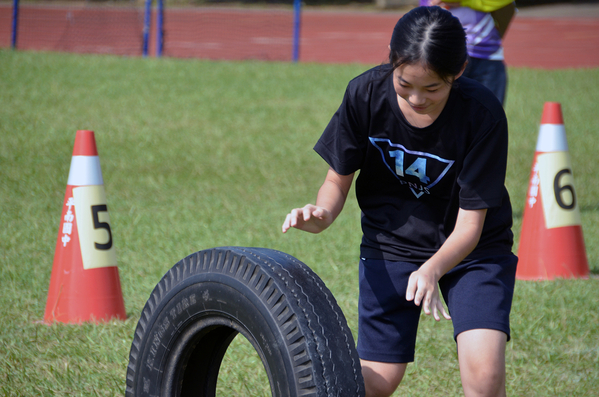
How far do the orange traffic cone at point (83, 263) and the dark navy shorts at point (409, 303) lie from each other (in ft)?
5.17

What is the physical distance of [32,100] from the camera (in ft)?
30.0

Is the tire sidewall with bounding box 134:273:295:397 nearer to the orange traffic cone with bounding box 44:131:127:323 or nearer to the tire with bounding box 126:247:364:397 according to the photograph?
the tire with bounding box 126:247:364:397

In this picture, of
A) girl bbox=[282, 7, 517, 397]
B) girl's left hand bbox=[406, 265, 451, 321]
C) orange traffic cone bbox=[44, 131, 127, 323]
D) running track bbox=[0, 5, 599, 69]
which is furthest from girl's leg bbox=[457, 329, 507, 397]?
running track bbox=[0, 5, 599, 69]

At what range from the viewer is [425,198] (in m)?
2.30

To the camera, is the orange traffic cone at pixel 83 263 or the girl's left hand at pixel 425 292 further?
the orange traffic cone at pixel 83 263

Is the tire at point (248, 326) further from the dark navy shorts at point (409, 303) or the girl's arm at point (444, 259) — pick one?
the dark navy shorts at point (409, 303)

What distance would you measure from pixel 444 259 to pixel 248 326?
622 millimetres

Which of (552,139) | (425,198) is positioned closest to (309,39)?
(552,139)

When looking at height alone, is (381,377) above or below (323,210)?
below

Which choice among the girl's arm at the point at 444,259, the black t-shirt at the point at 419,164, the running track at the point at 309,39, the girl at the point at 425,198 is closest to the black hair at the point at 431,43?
the girl at the point at 425,198

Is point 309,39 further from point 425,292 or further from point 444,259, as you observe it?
point 425,292

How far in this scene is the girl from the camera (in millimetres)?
2041

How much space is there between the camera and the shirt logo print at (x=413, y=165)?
7.23 ft

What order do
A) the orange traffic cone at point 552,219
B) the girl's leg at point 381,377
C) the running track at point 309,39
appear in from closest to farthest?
the girl's leg at point 381,377, the orange traffic cone at point 552,219, the running track at point 309,39
